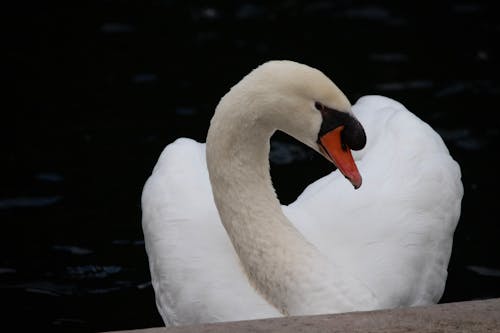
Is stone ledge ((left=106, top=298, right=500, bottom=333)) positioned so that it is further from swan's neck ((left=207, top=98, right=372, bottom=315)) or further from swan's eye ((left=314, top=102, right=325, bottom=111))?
swan's eye ((left=314, top=102, right=325, bottom=111))

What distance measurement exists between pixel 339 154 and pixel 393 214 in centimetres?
68

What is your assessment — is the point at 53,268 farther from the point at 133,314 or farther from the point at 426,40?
the point at 426,40

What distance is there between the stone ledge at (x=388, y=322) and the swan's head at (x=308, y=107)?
1.12 metres

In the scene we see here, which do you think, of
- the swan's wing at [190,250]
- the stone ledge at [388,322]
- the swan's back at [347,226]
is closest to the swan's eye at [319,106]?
the swan's back at [347,226]

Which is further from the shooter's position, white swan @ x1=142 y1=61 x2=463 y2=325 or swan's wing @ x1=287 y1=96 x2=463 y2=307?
swan's wing @ x1=287 y1=96 x2=463 y2=307

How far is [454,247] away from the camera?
22.9 ft

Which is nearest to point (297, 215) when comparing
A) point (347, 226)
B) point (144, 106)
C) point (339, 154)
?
point (347, 226)

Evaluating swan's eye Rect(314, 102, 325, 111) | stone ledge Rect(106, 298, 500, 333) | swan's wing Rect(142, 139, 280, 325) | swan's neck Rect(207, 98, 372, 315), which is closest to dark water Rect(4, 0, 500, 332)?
swan's wing Rect(142, 139, 280, 325)

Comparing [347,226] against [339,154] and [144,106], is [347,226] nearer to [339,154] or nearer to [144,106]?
[339,154]

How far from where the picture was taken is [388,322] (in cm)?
386

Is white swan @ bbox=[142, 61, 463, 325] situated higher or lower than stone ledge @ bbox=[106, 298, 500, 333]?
lower

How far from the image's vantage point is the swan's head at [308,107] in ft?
15.8

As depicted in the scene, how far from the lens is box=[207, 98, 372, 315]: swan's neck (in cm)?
490

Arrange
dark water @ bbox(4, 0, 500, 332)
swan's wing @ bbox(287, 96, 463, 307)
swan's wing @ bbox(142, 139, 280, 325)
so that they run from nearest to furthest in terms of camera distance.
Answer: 1. swan's wing @ bbox(142, 139, 280, 325)
2. swan's wing @ bbox(287, 96, 463, 307)
3. dark water @ bbox(4, 0, 500, 332)
